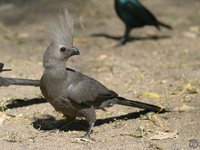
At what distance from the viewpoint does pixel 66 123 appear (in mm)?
5941

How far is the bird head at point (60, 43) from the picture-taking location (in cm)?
538

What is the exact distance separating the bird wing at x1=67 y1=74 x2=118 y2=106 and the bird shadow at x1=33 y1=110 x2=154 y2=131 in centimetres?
37

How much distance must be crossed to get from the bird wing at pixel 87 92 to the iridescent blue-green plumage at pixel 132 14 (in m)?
3.83

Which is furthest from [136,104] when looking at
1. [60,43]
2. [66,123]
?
[60,43]

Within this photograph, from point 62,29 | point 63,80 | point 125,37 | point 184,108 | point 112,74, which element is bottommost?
point 125,37

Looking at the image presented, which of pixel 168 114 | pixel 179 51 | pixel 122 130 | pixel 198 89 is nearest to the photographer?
pixel 122 130

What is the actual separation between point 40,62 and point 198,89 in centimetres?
252

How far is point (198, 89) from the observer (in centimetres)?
696

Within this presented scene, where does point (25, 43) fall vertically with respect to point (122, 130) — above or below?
below

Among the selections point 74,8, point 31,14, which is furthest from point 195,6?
point 31,14

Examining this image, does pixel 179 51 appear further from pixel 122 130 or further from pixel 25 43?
Result: pixel 122 130

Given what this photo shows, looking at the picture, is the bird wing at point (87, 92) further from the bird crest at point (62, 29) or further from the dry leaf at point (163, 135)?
the dry leaf at point (163, 135)

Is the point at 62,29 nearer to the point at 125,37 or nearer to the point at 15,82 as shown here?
the point at 15,82

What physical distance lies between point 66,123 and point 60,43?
91 cm
